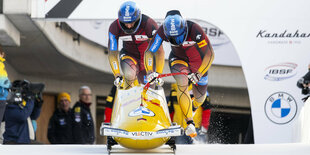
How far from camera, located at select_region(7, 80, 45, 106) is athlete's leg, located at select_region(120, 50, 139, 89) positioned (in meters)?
1.71

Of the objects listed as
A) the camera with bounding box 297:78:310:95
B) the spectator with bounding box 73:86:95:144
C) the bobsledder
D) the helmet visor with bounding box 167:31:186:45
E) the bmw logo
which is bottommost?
the bobsledder

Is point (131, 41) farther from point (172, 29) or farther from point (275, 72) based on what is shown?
point (275, 72)

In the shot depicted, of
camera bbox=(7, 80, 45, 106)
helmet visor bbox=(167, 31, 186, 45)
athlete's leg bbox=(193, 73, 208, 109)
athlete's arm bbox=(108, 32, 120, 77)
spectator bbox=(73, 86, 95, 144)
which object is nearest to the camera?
helmet visor bbox=(167, 31, 186, 45)

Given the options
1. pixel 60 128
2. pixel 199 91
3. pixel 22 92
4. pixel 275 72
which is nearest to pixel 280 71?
pixel 275 72

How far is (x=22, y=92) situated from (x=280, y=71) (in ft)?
13.8

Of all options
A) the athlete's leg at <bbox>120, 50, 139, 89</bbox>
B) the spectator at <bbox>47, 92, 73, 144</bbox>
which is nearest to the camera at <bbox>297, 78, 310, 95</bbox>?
the athlete's leg at <bbox>120, 50, 139, 89</bbox>

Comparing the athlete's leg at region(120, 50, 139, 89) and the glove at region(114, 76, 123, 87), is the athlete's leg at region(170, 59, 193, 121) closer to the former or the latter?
the athlete's leg at region(120, 50, 139, 89)

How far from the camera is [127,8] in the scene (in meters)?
5.98

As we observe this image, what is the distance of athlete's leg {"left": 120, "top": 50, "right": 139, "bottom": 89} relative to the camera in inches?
249

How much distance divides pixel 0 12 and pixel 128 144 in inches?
211

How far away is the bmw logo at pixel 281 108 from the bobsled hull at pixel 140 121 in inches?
171

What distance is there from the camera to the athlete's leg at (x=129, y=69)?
20.8 feet

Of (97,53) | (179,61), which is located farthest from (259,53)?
(97,53)

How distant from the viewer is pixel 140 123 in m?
4.86
